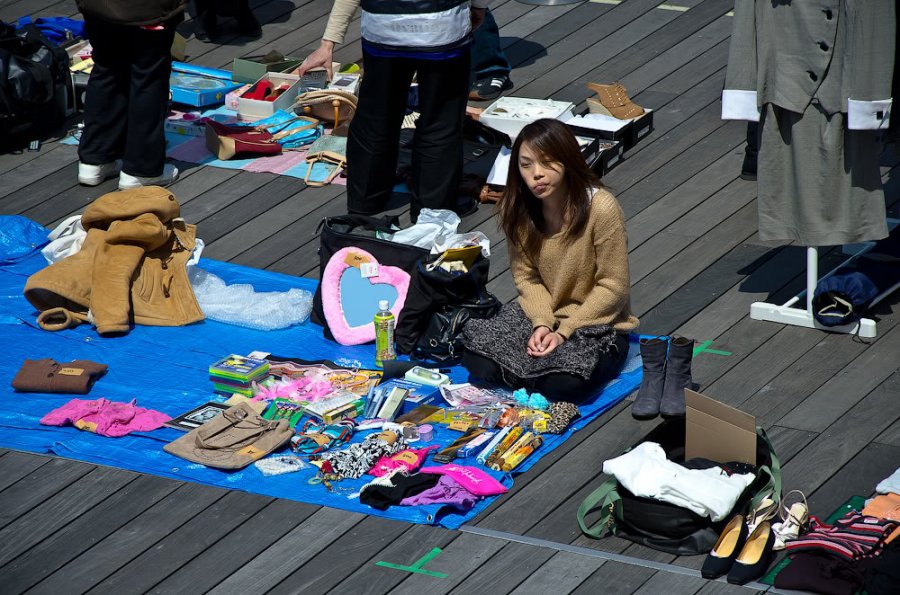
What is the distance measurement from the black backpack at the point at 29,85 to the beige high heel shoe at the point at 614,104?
272 cm

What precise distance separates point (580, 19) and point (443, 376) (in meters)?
3.84

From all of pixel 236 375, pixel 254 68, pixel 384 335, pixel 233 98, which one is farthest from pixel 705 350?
pixel 254 68

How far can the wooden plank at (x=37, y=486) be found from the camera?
398 cm

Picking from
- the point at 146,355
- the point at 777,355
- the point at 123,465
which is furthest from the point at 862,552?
the point at 146,355

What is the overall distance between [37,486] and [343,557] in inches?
42.9

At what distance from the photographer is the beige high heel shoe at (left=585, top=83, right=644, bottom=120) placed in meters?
6.42

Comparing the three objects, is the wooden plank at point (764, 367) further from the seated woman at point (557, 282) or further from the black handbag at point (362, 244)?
the black handbag at point (362, 244)

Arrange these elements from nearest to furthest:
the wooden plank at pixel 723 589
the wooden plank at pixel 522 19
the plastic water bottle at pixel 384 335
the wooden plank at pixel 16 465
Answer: the wooden plank at pixel 723 589
the wooden plank at pixel 16 465
the plastic water bottle at pixel 384 335
the wooden plank at pixel 522 19

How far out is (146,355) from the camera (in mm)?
4867

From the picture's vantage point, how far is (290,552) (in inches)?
146

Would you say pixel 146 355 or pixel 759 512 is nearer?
pixel 759 512

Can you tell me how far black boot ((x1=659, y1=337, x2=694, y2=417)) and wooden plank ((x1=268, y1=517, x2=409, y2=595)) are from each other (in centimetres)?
101

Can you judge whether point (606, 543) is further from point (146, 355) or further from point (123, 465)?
point (146, 355)

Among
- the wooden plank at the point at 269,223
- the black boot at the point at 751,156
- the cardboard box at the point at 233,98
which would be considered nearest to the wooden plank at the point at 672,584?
the wooden plank at the point at 269,223
